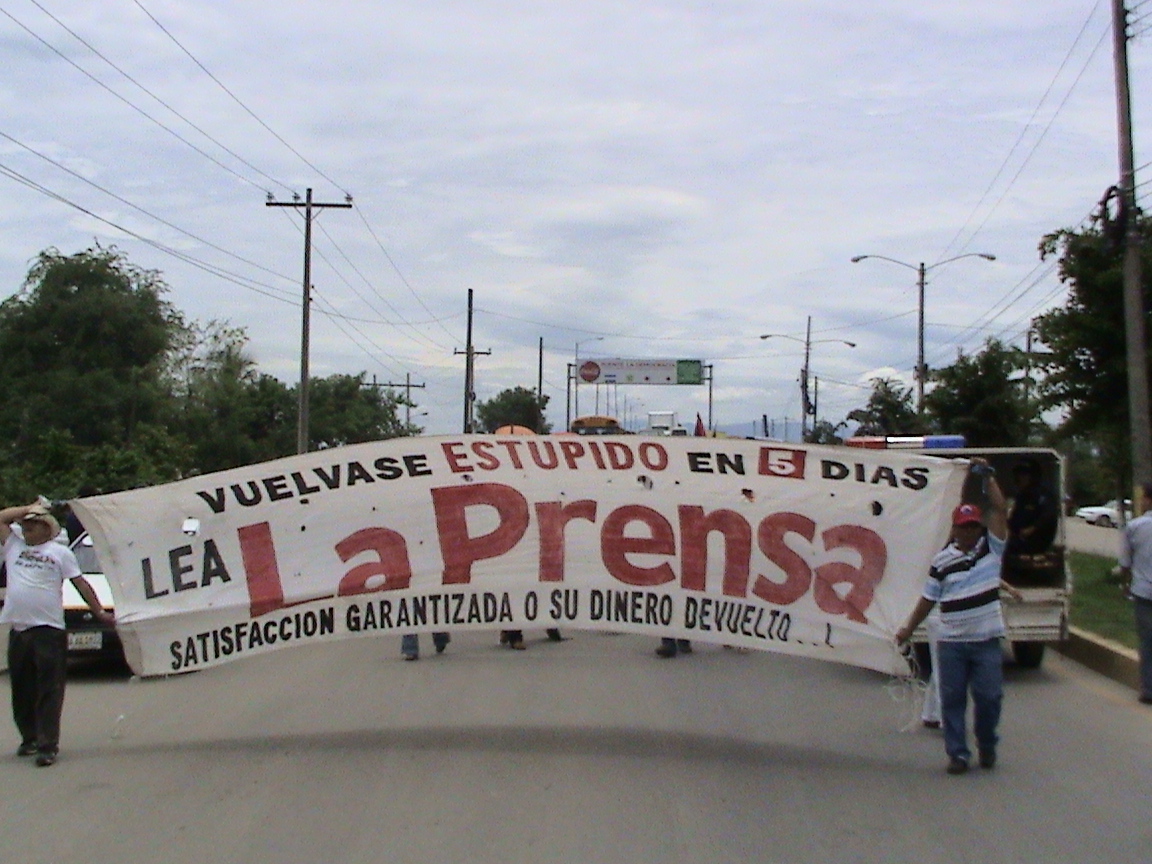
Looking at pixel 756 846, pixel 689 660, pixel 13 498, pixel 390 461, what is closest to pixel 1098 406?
pixel 689 660

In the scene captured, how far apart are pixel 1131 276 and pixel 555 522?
37.5 feet

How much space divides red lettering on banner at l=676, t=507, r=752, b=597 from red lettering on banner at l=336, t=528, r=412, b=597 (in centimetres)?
207

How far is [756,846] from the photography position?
687cm

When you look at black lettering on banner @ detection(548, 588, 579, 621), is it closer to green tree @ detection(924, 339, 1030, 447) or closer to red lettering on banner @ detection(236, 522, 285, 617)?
red lettering on banner @ detection(236, 522, 285, 617)

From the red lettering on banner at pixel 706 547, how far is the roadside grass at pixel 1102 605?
14.1 feet

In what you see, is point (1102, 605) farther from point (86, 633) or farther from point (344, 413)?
point (344, 413)

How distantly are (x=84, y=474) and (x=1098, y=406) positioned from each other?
19494 mm

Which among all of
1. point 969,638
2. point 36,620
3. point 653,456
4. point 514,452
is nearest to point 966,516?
point 969,638

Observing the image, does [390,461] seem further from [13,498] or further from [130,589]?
[13,498]

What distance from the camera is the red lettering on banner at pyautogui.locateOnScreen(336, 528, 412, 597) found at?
986 cm

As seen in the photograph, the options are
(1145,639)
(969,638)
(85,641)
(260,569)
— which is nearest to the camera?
(969,638)

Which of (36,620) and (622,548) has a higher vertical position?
(622,548)

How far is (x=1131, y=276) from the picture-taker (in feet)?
59.0

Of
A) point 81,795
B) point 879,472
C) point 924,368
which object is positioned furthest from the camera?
point 924,368
